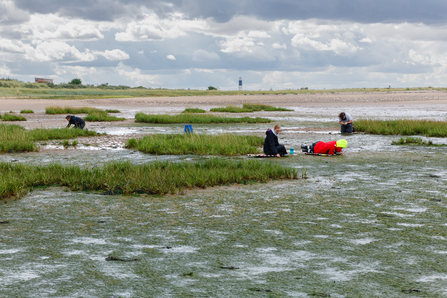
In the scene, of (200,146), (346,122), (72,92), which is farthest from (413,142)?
(72,92)

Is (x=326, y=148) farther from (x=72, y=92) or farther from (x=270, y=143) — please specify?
(x=72, y=92)

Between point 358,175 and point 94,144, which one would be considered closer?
point 358,175

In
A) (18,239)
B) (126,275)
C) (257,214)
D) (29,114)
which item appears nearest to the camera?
(126,275)

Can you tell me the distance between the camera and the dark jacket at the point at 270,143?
47.6ft

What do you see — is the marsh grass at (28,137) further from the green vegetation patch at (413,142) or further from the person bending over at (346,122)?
the green vegetation patch at (413,142)

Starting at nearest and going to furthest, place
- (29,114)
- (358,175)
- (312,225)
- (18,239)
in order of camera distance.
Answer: (18,239) < (312,225) < (358,175) < (29,114)

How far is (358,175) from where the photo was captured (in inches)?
452

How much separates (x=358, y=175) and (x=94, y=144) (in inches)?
471

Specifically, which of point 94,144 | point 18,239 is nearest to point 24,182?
point 18,239

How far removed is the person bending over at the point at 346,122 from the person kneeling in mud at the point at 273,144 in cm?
903

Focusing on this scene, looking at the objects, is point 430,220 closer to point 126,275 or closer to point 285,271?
point 285,271

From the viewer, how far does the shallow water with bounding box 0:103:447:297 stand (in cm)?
454

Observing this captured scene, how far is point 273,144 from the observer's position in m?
14.7

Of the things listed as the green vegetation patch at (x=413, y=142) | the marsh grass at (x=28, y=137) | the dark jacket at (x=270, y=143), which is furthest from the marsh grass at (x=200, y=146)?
the green vegetation patch at (x=413, y=142)
